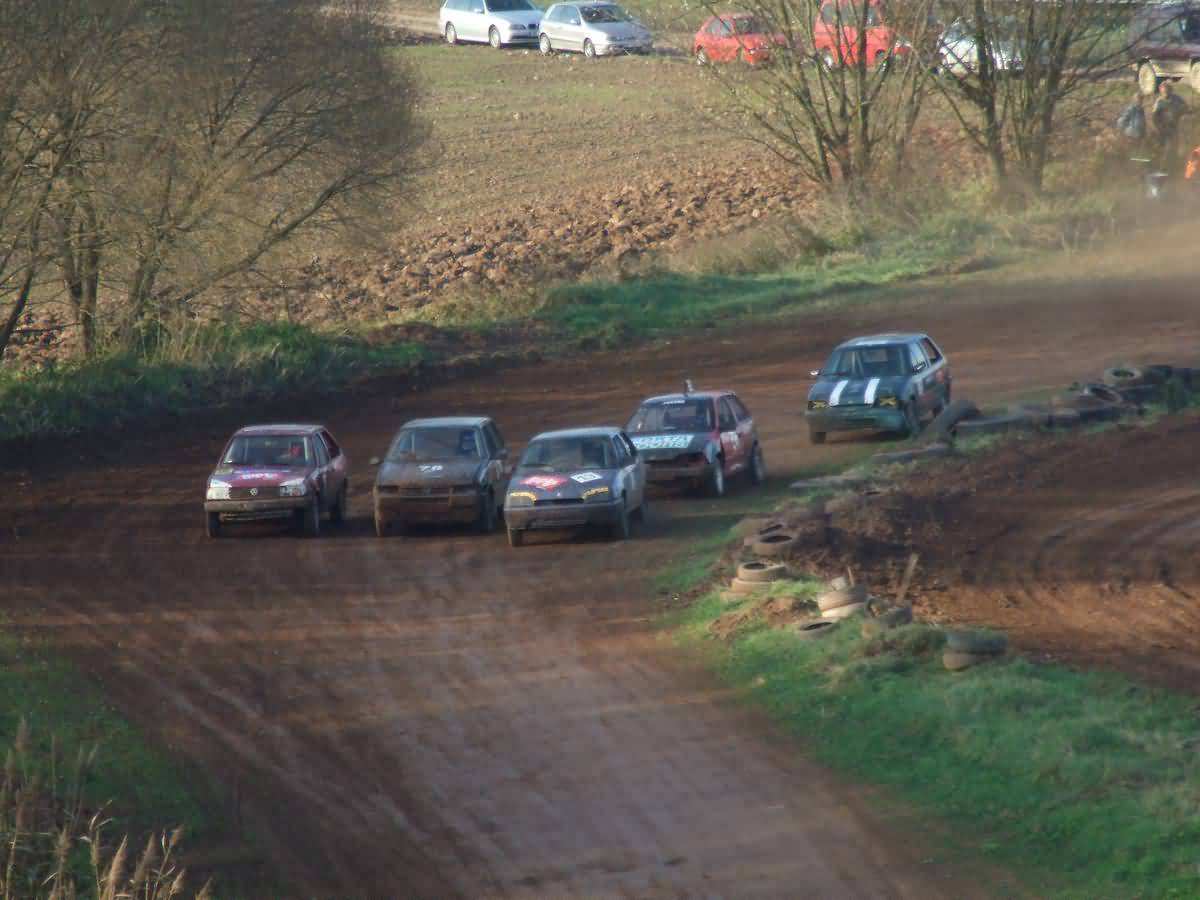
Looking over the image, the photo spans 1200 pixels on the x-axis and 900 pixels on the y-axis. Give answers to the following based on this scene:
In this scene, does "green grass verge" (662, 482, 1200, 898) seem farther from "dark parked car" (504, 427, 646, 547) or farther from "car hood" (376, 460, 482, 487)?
"car hood" (376, 460, 482, 487)

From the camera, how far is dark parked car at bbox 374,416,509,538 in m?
22.2

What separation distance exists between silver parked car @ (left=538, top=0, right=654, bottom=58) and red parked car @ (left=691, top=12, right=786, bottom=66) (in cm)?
1880

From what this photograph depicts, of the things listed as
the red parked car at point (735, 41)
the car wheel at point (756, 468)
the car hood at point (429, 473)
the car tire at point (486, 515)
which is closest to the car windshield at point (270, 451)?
the car hood at point (429, 473)

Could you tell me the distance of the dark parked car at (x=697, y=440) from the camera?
78.7 ft

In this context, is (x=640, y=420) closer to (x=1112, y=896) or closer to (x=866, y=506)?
(x=866, y=506)

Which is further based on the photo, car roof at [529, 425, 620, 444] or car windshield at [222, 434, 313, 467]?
car windshield at [222, 434, 313, 467]

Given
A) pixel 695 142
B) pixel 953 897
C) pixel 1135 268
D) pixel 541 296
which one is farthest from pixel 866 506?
pixel 695 142

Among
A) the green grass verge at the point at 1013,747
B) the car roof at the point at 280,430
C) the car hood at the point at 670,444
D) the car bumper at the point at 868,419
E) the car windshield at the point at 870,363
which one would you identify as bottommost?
the green grass verge at the point at 1013,747

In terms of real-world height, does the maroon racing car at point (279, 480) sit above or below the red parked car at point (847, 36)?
below

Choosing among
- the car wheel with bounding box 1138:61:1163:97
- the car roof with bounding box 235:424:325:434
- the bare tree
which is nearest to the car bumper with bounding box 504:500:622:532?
the car roof with bounding box 235:424:325:434

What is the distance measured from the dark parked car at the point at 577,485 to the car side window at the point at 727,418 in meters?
2.34

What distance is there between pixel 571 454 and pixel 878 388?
6593 mm

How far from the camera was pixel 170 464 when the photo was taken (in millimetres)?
27438

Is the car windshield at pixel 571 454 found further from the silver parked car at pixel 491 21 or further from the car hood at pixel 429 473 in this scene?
the silver parked car at pixel 491 21
